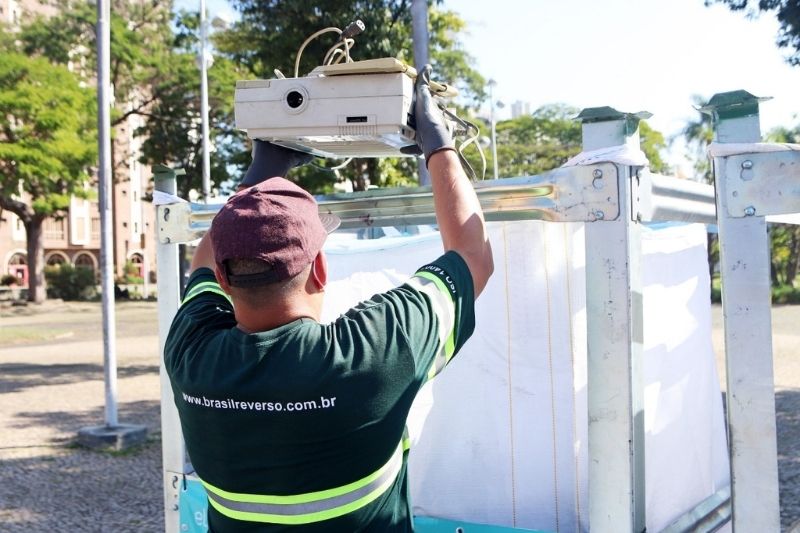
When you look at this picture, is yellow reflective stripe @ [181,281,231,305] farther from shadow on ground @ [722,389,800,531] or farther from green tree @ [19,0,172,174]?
green tree @ [19,0,172,174]

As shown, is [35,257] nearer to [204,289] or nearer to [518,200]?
[204,289]

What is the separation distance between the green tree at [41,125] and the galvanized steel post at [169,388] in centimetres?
2037

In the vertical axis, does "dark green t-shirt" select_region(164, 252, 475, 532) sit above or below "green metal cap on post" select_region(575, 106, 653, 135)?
below

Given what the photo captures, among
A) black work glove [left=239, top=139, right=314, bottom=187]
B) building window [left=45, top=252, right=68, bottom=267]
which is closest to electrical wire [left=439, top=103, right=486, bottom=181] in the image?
black work glove [left=239, top=139, right=314, bottom=187]

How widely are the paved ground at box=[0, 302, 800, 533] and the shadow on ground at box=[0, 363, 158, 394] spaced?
16mm

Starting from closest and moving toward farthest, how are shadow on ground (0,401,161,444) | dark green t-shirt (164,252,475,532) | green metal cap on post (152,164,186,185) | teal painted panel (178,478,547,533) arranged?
dark green t-shirt (164,252,475,532) → teal painted panel (178,478,547,533) → green metal cap on post (152,164,186,185) → shadow on ground (0,401,161,444)

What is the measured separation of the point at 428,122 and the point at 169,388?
62.0 inches

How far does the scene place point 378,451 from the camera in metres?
A: 1.45

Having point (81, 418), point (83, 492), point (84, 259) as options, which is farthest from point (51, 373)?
point (84, 259)

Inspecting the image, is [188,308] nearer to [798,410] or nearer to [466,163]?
[466,163]

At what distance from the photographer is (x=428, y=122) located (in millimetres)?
1798

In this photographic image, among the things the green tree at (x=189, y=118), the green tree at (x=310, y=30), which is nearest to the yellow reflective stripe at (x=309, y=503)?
the green tree at (x=310, y=30)

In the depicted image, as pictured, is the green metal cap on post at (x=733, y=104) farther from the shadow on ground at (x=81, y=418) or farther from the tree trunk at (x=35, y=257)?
the tree trunk at (x=35, y=257)

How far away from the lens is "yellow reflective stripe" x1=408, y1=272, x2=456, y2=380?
57.7 inches
